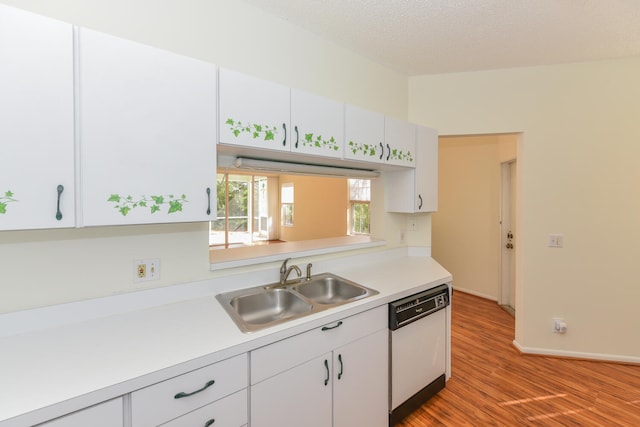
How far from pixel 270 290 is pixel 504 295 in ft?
11.7

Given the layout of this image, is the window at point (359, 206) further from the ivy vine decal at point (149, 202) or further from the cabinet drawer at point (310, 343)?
the ivy vine decal at point (149, 202)

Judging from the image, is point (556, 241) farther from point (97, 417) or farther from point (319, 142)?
point (97, 417)

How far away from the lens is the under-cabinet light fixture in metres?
1.79

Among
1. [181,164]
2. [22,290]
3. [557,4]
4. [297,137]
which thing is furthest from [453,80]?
[22,290]

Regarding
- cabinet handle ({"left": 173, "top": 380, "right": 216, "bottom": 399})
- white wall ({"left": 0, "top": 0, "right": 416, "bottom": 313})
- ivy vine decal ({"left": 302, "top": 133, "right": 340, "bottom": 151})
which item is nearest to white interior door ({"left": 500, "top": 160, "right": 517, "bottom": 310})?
white wall ({"left": 0, "top": 0, "right": 416, "bottom": 313})

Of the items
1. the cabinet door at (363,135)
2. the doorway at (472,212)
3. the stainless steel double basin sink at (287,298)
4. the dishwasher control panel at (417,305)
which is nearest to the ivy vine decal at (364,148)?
the cabinet door at (363,135)

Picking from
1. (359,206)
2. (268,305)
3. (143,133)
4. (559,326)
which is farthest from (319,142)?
(359,206)

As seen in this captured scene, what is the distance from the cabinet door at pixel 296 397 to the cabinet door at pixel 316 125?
116cm

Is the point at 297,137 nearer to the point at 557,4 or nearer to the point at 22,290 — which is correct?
the point at 22,290

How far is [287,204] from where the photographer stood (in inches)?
312

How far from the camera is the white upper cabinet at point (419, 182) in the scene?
2492 mm

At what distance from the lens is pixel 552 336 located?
2.71 meters

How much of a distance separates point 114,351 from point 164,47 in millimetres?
1464

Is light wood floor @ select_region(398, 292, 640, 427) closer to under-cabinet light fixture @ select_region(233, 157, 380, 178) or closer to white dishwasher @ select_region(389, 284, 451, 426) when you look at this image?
white dishwasher @ select_region(389, 284, 451, 426)
